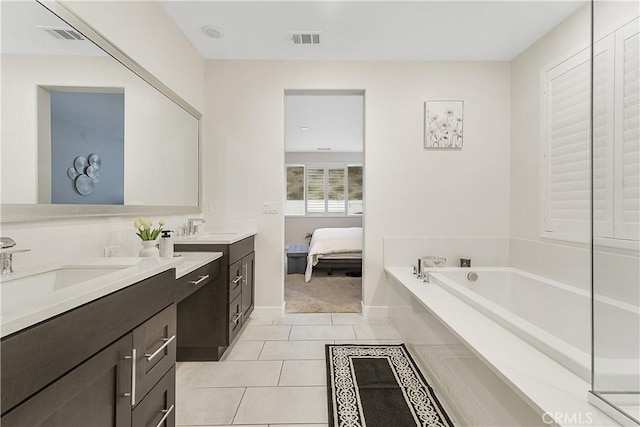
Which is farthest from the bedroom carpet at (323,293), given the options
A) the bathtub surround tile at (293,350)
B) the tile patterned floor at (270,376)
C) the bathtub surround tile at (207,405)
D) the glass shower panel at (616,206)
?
the glass shower panel at (616,206)

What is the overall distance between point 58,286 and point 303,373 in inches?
59.0

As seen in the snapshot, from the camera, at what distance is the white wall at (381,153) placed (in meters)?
2.95

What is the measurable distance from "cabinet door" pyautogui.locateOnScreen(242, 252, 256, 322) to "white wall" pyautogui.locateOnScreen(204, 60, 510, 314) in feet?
0.41

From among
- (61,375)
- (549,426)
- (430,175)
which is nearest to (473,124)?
(430,175)

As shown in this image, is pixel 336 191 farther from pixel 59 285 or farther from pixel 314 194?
pixel 59 285

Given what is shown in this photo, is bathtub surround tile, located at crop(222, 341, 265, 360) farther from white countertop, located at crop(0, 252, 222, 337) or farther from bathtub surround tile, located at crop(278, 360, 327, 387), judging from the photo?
white countertop, located at crop(0, 252, 222, 337)

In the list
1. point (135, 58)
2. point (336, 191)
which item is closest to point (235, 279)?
point (135, 58)

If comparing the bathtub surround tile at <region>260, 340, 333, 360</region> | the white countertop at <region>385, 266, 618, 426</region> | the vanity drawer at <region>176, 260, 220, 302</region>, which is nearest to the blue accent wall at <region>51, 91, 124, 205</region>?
the vanity drawer at <region>176, 260, 220, 302</region>

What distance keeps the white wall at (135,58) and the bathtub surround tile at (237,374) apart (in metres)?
0.95

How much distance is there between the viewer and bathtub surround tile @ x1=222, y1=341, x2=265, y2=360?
2211 millimetres

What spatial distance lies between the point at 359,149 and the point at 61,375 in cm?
687

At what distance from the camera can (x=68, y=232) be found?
138 cm

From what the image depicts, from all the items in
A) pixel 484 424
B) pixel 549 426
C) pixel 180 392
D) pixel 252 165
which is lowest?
pixel 180 392

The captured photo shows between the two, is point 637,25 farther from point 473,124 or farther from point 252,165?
point 252,165
